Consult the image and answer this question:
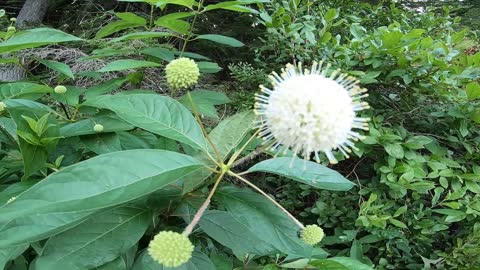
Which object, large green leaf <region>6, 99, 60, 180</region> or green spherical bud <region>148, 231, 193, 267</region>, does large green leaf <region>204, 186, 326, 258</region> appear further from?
large green leaf <region>6, 99, 60, 180</region>

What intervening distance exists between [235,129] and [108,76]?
1.87 metres

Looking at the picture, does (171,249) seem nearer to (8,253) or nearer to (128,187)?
(128,187)

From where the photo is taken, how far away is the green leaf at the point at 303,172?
3.18ft

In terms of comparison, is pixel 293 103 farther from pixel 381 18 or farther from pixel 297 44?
pixel 381 18

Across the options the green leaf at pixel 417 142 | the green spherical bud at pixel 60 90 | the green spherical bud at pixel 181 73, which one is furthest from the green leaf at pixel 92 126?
the green leaf at pixel 417 142

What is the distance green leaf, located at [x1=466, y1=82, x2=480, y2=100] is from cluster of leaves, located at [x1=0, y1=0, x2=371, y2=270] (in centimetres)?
87

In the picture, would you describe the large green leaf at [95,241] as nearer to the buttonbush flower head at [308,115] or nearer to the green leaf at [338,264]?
the buttonbush flower head at [308,115]

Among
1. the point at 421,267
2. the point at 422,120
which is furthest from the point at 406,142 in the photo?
the point at 421,267

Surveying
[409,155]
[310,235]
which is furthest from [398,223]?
[310,235]

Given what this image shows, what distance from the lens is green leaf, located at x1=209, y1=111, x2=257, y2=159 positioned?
100 centimetres

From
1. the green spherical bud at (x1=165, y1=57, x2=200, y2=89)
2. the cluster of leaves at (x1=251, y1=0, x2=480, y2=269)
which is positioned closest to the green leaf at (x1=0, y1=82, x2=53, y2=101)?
the green spherical bud at (x1=165, y1=57, x2=200, y2=89)

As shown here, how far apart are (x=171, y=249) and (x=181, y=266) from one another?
198 millimetres

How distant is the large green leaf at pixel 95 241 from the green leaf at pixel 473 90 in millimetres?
1305

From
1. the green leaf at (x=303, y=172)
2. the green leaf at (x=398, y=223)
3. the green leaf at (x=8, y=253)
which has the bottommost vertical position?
the green leaf at (x=398, y=223)
